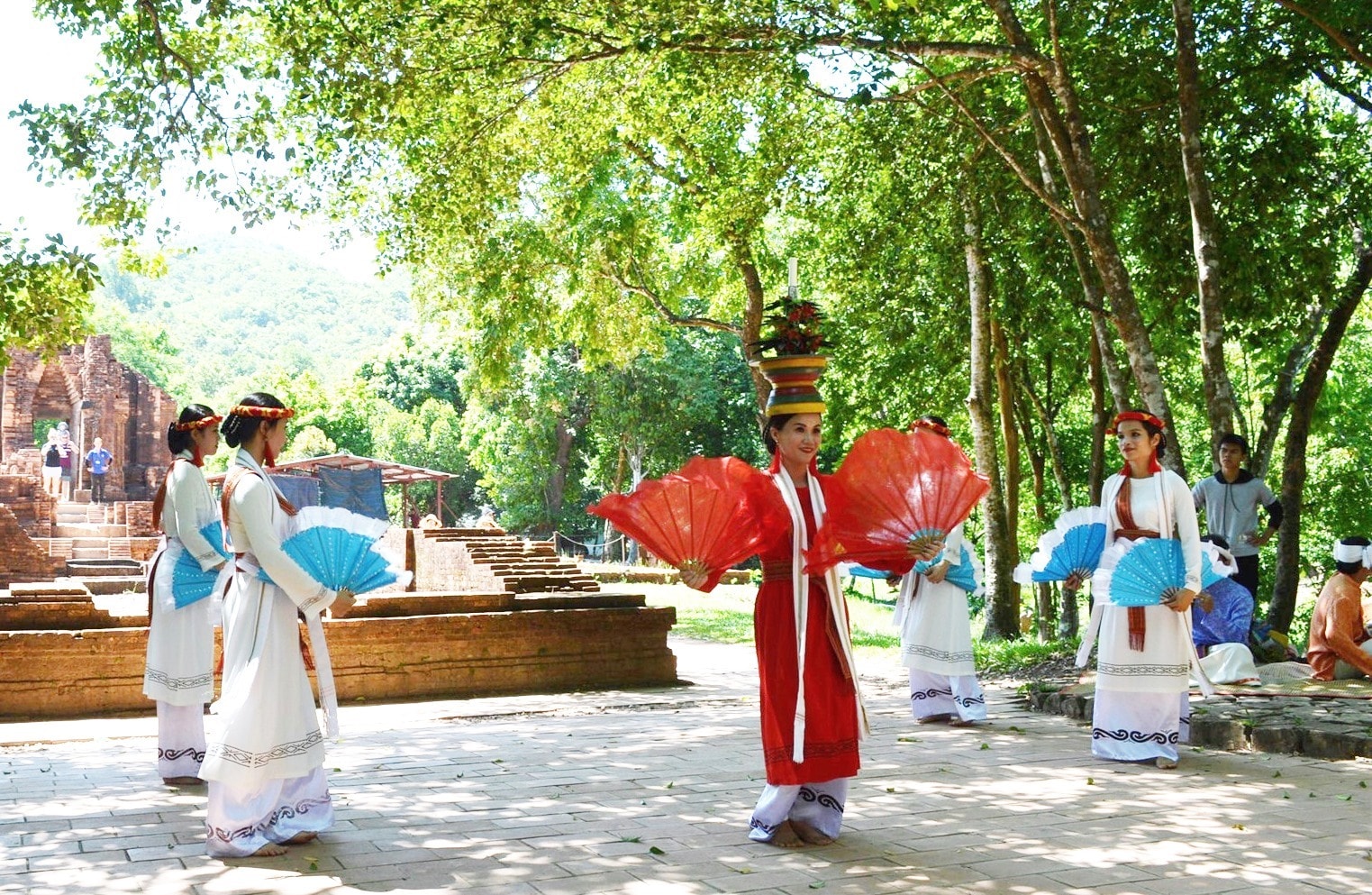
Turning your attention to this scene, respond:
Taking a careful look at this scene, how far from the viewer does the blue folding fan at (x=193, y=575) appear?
6891 mm

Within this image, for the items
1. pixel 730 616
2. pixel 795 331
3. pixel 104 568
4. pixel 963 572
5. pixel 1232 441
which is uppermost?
pixel 795 331

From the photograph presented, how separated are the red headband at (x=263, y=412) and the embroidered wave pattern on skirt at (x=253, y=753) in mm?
1337

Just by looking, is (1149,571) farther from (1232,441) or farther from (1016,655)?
(1016,655)

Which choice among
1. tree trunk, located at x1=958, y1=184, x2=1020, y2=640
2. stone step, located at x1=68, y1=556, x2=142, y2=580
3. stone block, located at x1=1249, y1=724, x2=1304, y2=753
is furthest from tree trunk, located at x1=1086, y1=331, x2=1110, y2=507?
stone step, located at x1=68, y1=556, x2=142, y2=580

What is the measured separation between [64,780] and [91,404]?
101 ft

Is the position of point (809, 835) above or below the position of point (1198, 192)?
Result: below

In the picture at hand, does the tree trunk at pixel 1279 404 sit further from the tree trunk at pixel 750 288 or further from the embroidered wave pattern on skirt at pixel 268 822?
the embroidered wave pattern on skirt at pixel 268 822

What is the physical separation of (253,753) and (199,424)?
2277mm

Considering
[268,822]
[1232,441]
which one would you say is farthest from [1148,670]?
[268,822]

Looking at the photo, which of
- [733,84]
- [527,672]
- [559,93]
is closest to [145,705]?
[527,672]

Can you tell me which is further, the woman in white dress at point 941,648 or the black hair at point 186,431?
the woman in white dress at point 941,648

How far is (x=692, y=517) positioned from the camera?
504 cm

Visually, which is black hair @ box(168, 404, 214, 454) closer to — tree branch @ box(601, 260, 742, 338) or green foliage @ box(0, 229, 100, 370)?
green foliage @ box(0, 229, 100, 370)

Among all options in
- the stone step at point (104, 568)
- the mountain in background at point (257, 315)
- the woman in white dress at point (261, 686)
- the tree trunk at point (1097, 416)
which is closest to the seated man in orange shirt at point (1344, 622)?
the woman in white dress at point (261, 686)
